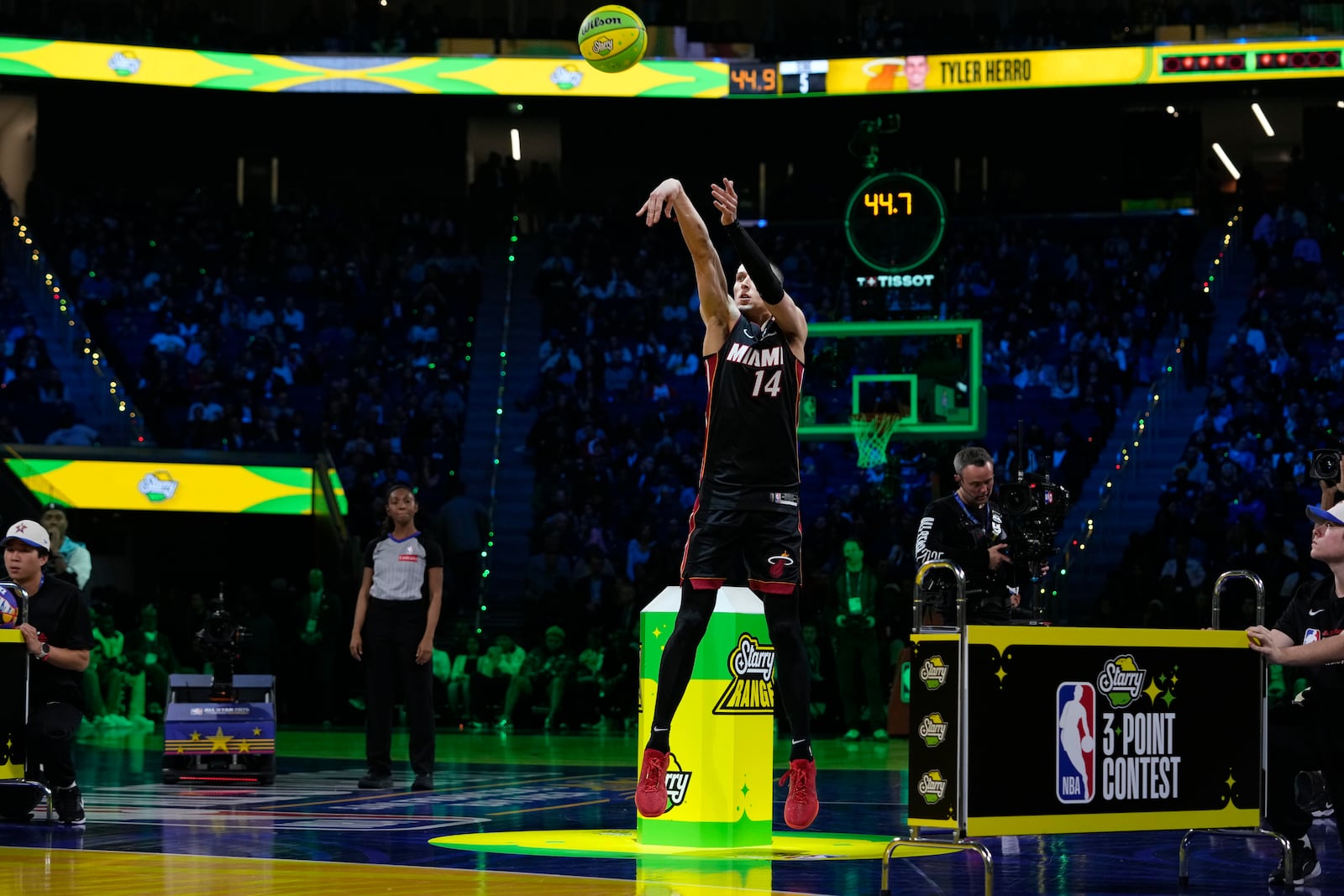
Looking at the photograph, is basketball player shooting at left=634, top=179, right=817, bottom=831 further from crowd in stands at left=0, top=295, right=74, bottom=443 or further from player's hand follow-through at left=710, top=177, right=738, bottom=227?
crowd in stands at left=0, top=295, right=74, bottom=443

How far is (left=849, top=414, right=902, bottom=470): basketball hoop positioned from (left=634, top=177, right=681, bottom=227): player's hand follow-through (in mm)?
14131

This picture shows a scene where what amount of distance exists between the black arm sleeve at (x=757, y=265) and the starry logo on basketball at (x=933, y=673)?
172cm

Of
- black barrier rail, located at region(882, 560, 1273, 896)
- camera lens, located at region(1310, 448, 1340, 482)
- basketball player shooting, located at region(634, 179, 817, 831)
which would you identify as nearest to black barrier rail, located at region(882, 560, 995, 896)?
black barrier rail, located at region(882, 560, 1273, 896)

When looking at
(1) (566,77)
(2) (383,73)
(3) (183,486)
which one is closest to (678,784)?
(3) (183,486)

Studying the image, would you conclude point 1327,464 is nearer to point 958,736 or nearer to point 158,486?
point 958,736

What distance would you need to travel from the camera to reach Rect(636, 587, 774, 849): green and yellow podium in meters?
9.04

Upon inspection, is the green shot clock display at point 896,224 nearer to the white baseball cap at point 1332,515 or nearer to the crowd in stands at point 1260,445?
the crowd in stands at point 1260,445

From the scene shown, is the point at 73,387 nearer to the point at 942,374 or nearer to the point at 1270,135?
the point at 942,374

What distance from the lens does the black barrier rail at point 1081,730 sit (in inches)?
291

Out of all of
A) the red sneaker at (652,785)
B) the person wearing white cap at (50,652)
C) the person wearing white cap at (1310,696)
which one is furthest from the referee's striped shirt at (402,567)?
the person wearing white cap at (1310,696)

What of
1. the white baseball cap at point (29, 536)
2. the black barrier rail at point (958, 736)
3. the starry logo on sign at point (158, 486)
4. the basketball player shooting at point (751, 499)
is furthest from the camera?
the starry logo on sign at point (158, 486)

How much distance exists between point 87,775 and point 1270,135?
27.5 m

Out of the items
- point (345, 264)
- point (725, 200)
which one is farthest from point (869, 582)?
point (345, 264)

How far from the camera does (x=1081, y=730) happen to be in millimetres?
7754
